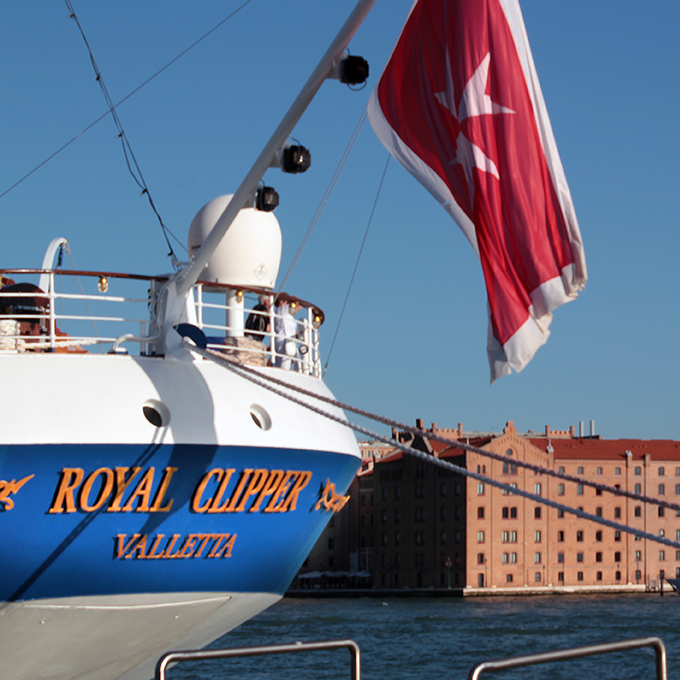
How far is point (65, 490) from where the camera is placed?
398 inches

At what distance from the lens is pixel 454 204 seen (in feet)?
28.6

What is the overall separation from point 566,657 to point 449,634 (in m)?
55.4

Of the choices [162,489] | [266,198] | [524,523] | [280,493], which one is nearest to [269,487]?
[280,493]

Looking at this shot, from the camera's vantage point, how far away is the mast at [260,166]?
31.9ft

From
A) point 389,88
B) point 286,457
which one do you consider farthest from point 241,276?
A: point 389,88

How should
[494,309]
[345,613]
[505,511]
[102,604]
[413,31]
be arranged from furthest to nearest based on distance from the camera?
[505,511], [345,613], [102,604], [413,31], [494,309]

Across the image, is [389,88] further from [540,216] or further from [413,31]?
[540,216]

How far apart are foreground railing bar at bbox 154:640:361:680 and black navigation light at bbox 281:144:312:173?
5.21 metres

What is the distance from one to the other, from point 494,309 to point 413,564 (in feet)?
310

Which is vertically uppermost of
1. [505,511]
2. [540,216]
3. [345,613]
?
[540,216]

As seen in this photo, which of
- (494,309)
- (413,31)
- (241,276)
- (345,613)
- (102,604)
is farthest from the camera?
(345,613)

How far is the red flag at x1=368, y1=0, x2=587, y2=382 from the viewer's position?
8.14 metres

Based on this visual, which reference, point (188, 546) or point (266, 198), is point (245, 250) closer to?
point (266, 198)

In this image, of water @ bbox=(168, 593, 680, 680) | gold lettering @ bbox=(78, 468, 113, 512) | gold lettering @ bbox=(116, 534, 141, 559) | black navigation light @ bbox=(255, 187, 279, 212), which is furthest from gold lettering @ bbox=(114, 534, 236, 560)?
water @ bbox=(168, 593, 680, 680)
